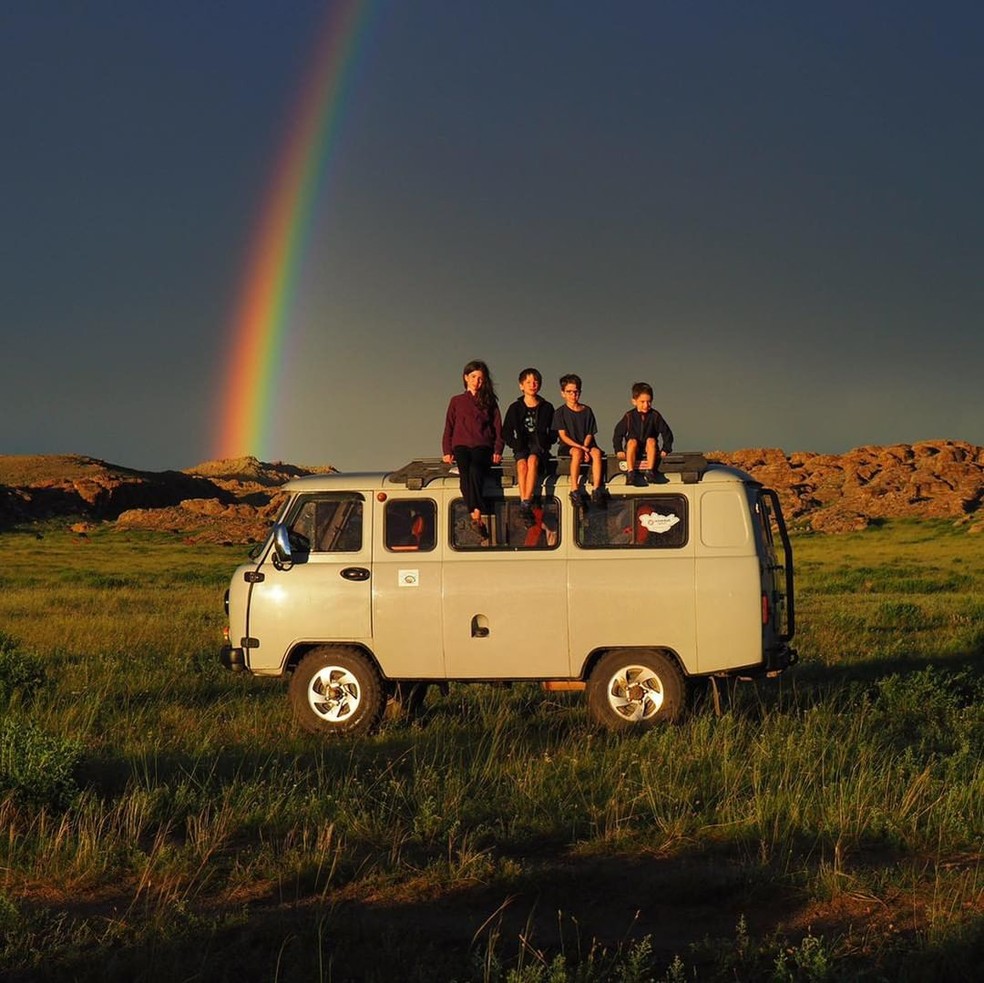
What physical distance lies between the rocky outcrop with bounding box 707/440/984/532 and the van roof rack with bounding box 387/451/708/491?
175 feet

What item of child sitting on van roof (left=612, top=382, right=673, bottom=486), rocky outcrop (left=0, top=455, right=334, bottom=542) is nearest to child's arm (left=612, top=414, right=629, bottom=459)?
child sitting on van roof (left=612, top=382, right=673, bottom=486)

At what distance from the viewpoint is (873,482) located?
8912 centimetres

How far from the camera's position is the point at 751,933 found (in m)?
5.42

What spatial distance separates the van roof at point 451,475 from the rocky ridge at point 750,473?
4196 cm

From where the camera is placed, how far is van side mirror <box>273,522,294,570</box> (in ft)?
34.8

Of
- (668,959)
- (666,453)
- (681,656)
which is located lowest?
(668,959)

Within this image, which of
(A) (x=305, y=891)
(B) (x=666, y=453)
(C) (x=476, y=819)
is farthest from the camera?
(B) (x=666, y=453)

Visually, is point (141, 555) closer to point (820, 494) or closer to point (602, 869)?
point (602, 869)

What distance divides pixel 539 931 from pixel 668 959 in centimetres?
62

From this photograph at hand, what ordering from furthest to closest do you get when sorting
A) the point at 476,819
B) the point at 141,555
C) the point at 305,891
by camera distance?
the point at 141,555 < the point at 476,819 < the point at 305,891

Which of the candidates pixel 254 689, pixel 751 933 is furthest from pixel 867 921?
pixel 254 689

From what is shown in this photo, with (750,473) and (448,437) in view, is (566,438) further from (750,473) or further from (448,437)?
(750,473)

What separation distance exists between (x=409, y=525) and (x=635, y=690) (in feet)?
8.17

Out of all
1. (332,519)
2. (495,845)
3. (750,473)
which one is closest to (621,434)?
(332,519)
